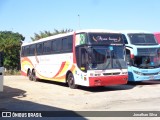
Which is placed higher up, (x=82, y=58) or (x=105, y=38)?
(x=105, y=38)

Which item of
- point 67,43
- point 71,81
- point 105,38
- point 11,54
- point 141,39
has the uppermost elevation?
point 11,54

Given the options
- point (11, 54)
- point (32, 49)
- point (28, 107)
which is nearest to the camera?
point (28, 107)

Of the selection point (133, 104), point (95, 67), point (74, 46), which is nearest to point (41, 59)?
point (74, 46)

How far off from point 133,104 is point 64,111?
2.72 metres

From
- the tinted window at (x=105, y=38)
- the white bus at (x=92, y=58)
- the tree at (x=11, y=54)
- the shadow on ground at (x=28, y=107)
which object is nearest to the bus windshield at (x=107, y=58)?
the white bus at (x=92, y=58)

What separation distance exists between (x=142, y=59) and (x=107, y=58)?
3955 millimetres

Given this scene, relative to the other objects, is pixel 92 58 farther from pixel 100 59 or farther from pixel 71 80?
pixel 71 80

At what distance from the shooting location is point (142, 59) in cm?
2109

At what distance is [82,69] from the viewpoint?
707 inches

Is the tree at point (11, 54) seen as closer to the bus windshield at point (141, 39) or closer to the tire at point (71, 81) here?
the bus windshield at point (141, 39)

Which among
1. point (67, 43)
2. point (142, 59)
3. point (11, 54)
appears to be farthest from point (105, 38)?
point (11, 54)

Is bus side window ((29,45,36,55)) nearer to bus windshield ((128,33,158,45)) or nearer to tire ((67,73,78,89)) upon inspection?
tire ((67,73,78,89))

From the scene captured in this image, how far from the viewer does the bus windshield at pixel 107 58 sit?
17541mm

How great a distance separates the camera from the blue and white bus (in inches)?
818
